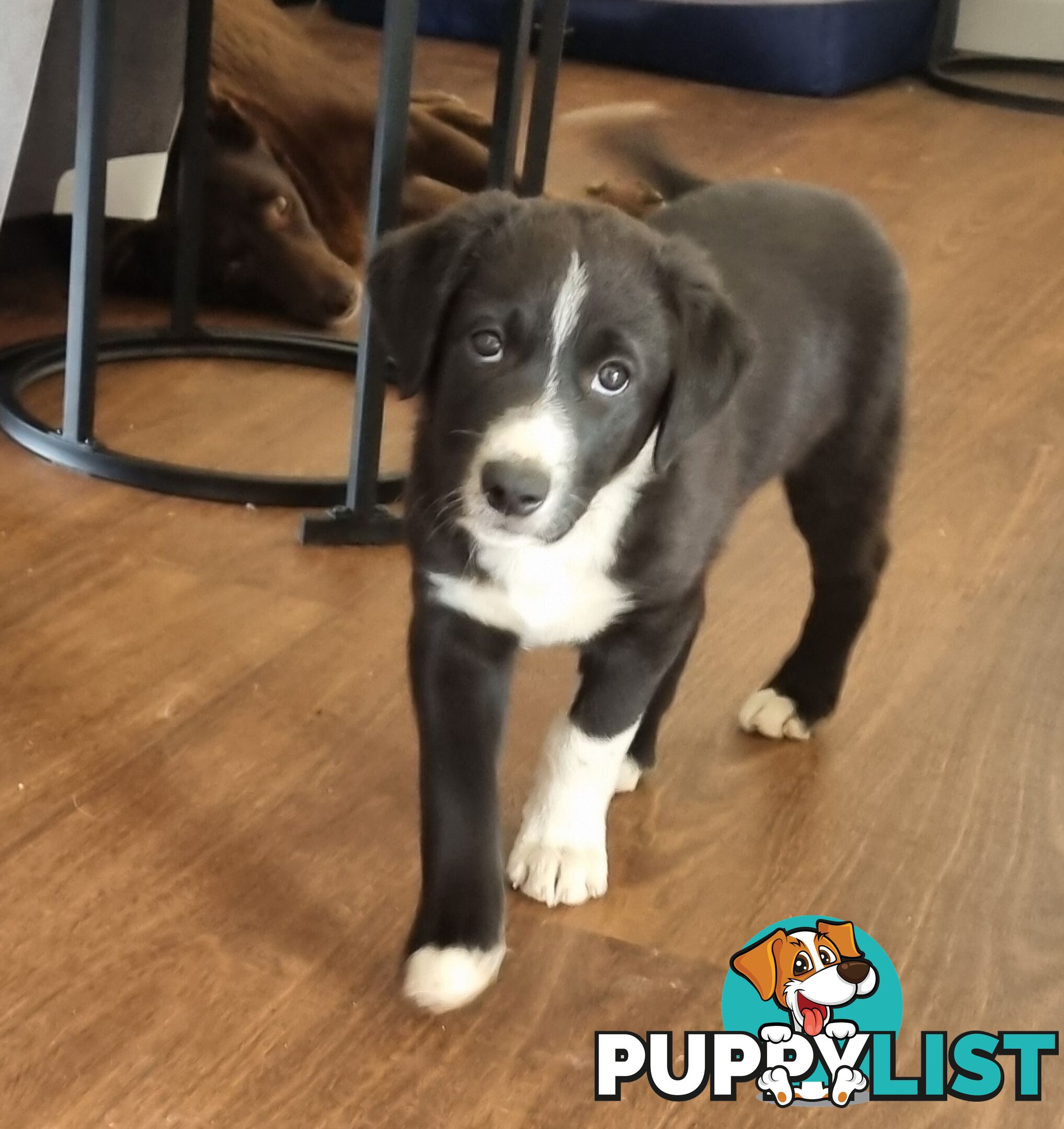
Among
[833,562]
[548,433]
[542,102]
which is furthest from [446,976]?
[542,102]

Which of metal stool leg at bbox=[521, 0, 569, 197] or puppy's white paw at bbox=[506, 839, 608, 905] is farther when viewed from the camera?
metal stool leg at bbox=[521, 0, 569, 197]

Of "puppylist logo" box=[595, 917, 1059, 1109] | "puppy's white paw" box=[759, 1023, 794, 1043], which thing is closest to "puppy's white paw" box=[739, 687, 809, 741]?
"puppylist logo" box=[595, 917, 1059, 1109]

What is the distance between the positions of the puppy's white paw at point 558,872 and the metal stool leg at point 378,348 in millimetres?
789

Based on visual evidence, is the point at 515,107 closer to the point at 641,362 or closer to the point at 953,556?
the point at 953,556

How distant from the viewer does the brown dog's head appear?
10.7 feet

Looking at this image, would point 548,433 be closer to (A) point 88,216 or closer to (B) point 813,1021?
(B) point 813,1021

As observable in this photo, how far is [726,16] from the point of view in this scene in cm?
613

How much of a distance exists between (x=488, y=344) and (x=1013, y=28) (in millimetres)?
Result: 6703

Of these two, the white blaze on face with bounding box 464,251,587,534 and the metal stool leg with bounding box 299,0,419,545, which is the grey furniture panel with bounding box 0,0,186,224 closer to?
the metal stool leg with bounding box 299,0,419,545

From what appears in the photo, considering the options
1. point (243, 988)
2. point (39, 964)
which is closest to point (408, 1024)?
point (243, 988)

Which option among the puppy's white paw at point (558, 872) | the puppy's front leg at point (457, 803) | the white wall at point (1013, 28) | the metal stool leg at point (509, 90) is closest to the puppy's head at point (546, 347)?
the puppy's front leg at point (457, 803)

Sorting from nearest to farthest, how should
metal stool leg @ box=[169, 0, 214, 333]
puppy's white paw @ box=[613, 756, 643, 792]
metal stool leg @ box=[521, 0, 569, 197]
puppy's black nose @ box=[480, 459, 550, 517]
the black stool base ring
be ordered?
puppy's black nose @ box=[480, 459, 550, 517] < puppy's white paw @ box=[613, 756, 643, 792] < the black stool base ring < metal stool leg @ box=[521, 0, 569, 197] < metal stool leg @ box=[169, 0, 214, 333]

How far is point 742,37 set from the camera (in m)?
6.17

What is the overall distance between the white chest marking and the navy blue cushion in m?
5.09
